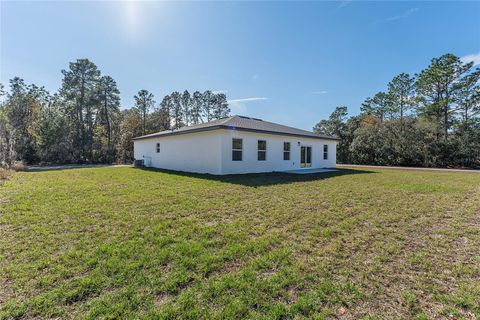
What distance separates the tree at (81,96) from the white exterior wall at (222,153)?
1348 cm

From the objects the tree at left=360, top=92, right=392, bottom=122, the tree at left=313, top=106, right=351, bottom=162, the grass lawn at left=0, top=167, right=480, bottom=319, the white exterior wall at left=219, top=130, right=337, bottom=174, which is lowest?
the grass lawn at left=0, top=167, right=480, bottom=319

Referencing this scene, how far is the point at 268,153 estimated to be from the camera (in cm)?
1323

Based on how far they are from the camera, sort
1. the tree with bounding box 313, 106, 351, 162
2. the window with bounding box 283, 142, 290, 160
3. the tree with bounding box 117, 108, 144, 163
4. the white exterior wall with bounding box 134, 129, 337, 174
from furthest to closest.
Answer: the tree with bounding box 313, 106, 351, 162 → the tree with bounding box 117, 108, 144, 163 → the window with bounding box 283, 142, 290, 160 → the white exterior wall with bounding box 134, 129, 337, 174

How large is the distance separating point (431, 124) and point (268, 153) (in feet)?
63.0

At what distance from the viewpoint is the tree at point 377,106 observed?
2897cm

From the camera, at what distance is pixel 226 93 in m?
37.0

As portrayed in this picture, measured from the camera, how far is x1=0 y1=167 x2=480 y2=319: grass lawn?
79.2 inches

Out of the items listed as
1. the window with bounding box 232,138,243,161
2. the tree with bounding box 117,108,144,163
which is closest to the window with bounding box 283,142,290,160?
the window with bounding box 232,138,243,161

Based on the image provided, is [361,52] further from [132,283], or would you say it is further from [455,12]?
[132,283]

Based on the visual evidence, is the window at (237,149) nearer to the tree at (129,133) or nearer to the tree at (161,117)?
the tree at (129,133)

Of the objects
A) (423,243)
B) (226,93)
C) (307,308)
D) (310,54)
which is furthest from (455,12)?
(226,93)

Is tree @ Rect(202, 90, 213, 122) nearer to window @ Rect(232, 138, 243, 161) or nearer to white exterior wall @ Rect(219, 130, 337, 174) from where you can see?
white exterior wall @ Rect(219, 130, 337, 174)

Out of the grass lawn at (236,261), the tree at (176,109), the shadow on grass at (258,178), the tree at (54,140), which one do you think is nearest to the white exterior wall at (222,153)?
the shadow on grass at (258,178)

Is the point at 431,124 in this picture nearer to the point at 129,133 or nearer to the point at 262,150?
the point at 262,150
